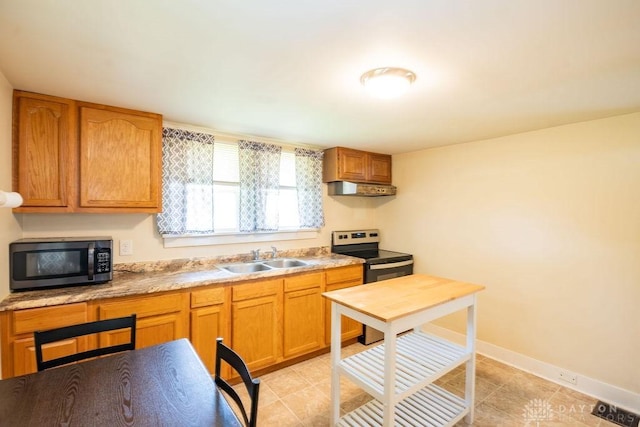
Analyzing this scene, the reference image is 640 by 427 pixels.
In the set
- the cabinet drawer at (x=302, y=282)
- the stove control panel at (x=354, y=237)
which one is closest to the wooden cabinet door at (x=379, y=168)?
the stove control panel at (x=354, y=237)

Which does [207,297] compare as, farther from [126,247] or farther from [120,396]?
[120,396]

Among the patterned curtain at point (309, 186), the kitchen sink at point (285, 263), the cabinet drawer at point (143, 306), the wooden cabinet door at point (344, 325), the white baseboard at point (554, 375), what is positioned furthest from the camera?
the patterned curtain at point (309, 186)

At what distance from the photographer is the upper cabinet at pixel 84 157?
75.7 inches

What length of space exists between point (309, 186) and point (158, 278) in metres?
1.87

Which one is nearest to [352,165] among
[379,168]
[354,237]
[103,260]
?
[379,168]

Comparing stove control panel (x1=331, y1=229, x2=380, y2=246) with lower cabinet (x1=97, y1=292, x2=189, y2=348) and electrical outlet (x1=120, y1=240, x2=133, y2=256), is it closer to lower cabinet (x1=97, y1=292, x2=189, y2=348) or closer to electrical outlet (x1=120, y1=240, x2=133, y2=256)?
lower cabinet (x1=97, y1=292, x2=189, y2=348)

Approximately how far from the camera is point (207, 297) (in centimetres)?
234

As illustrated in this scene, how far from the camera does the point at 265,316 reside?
263 cm

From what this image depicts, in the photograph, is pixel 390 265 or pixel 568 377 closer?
pixel 568 377

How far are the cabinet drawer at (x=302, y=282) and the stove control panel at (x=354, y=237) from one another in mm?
867

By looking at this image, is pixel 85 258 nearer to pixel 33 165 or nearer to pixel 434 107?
pixel 33 165

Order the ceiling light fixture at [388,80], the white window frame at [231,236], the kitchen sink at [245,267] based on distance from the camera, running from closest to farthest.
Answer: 1. the ceiling light fixture at [388,80]
2. the white window frame at [231,236]
3. the kitchen sink at [245,267]

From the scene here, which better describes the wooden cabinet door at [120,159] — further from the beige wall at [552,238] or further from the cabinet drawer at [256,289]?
the beige wall at [552,238]

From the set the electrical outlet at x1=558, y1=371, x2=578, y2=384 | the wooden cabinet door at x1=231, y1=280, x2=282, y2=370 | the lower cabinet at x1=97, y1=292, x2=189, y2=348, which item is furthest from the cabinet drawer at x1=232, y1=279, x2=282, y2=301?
the electrical outlet at x1=558, y1=371, x2=578, y2=384
